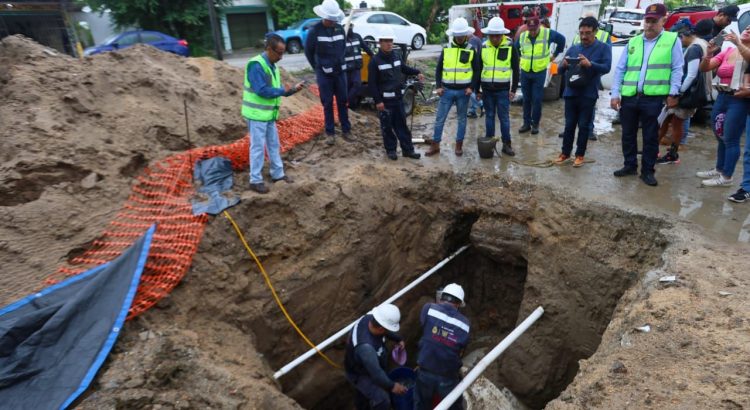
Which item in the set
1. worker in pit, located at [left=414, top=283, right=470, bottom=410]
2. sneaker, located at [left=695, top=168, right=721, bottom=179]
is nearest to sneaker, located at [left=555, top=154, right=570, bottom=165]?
sneaker, located at [left=695, top=168, right=721, bottom=179]

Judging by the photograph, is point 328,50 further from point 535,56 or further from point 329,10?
point 535,56

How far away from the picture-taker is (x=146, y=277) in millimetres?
3885

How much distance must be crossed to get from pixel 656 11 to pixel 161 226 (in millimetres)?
5419

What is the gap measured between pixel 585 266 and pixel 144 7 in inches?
725

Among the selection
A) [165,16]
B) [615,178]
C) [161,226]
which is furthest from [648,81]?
[165,16]

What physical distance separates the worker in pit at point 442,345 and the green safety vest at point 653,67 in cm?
306

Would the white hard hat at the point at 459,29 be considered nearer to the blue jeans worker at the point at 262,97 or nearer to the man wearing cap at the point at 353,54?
the man wearing cap at the point at 353,54

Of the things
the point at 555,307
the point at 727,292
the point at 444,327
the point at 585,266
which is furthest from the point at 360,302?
the point at 727,292

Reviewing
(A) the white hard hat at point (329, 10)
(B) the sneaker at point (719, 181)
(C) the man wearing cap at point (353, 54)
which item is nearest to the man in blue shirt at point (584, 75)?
(B) the sneaker at point (719, 181)

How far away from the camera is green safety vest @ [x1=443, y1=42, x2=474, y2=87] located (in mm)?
5949

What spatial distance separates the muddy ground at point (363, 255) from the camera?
3.15 metres

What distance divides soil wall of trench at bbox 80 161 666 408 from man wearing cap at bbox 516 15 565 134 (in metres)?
2.08

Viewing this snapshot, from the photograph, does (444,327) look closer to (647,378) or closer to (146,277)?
(647,378)

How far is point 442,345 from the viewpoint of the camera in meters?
3.92
